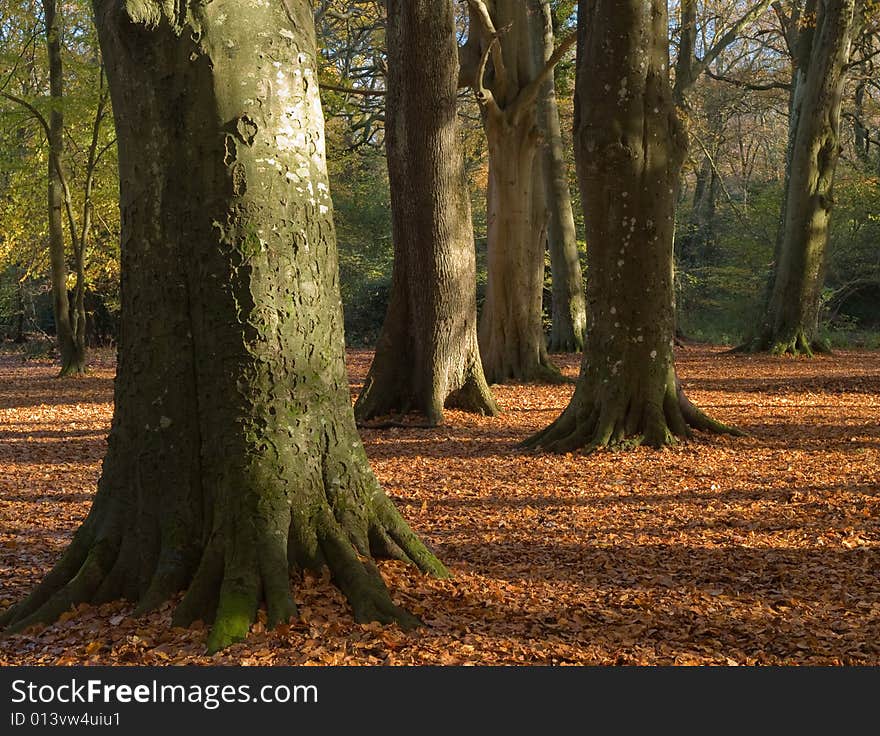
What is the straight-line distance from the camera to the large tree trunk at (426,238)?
11898 mm

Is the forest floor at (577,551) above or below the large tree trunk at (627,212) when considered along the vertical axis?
below

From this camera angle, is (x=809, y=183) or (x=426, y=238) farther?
(x=809, y=183)

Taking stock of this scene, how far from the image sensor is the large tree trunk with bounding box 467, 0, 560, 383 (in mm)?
15898

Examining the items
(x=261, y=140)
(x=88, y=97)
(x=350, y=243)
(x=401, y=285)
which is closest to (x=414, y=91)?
(x=401, y=285)

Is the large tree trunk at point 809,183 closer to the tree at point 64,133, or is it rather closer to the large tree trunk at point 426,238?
the large tree trunk at point 426,238

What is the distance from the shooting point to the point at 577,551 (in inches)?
249

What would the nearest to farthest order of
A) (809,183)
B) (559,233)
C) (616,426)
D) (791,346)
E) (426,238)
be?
(616,426)
(426,238)
(809,183)
(791,346)
(559,233)

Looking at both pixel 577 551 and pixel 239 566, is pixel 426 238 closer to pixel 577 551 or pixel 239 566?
pixel 577 551

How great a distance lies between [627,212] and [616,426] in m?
2.12

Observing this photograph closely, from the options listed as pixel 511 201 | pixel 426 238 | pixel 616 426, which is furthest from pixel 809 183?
pixel 616 426

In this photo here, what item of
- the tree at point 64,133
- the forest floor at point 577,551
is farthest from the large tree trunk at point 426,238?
the tree at point 64,133

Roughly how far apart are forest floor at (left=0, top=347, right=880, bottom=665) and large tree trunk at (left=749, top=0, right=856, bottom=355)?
7.54 m

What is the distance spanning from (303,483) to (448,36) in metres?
8.58

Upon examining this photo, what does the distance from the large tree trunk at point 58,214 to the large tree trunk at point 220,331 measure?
15.3 m
